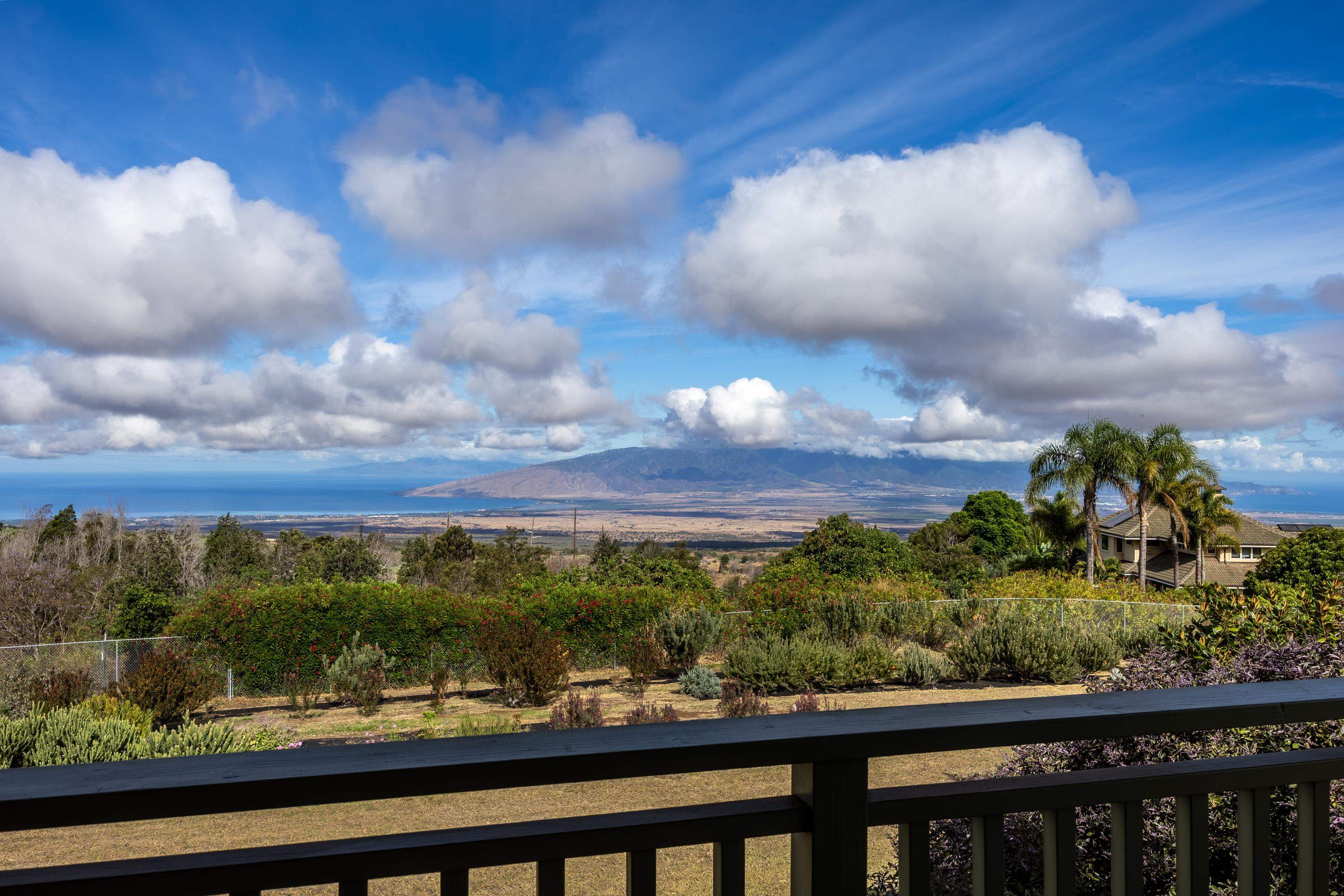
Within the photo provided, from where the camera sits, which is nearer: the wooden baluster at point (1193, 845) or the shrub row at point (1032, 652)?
the wooden baluster at point (1193, 845)

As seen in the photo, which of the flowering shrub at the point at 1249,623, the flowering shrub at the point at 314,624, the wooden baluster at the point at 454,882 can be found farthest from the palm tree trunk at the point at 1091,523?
the wooden baluster at the point at 454,882

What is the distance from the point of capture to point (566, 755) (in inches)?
40.8

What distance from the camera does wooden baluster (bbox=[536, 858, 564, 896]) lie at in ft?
3.53

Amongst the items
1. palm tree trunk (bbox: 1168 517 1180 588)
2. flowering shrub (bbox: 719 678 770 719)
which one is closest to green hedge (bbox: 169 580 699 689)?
flowering shrub (bbox: 719 678 770 719)

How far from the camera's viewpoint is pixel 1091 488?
30609mm

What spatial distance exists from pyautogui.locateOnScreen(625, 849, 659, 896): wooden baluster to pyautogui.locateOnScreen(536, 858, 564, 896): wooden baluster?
10 cm

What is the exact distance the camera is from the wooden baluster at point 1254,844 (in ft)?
4.70

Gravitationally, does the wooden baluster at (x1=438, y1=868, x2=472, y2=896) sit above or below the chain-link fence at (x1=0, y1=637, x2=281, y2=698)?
above

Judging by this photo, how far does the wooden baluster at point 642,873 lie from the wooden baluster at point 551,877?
10cm

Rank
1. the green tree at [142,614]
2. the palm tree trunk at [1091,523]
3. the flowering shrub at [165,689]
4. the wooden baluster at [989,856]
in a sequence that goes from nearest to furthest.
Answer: the wooden baluster at [989,856] < the flowering shrub at [165,689] < the green tree at [142,614] < the palm tree trunk at [1091,523]

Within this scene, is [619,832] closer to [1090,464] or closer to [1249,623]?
[1249,623]

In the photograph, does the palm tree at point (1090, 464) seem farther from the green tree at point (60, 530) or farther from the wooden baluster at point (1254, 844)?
the green tree at point (60, 530)

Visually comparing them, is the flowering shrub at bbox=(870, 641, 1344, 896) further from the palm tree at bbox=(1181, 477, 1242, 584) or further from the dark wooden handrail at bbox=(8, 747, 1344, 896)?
the palm tree at bbox=(1181, 477, 1242, 584)

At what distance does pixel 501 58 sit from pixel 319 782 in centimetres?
1076
